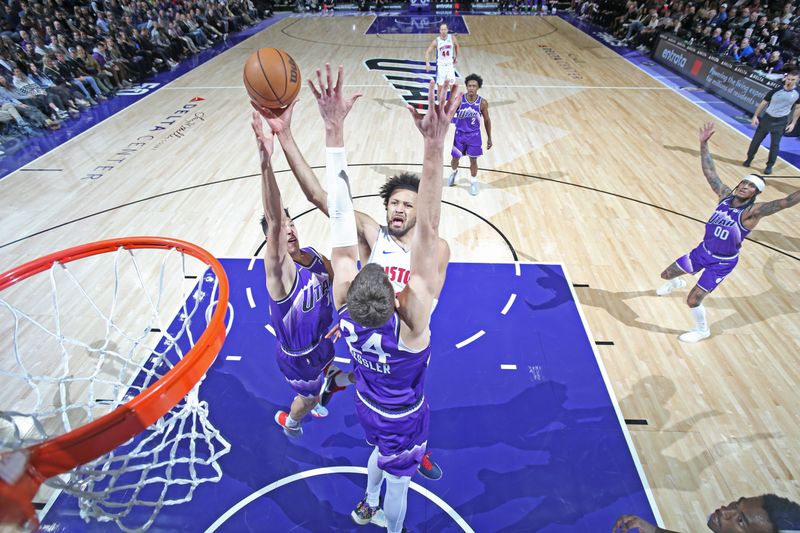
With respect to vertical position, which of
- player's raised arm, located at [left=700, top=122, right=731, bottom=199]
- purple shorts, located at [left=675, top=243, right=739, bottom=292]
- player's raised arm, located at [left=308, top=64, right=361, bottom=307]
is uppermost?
player's raised arm, located at [left=308, top=64, right=361, bottom=307]

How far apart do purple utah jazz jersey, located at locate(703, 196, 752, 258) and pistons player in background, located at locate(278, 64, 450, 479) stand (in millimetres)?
2693

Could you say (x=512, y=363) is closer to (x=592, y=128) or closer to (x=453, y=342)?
(x=453, y=342)

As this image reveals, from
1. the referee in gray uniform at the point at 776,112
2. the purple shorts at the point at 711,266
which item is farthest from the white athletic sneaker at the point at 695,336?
the referee in gray uniform at the point at 776,112

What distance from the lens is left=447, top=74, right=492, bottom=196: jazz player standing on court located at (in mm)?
6266

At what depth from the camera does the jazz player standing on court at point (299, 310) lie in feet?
9.33

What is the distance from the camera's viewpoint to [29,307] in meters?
4.98

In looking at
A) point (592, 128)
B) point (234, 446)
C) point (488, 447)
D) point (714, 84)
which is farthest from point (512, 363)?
point (714, 84)

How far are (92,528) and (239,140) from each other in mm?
7400

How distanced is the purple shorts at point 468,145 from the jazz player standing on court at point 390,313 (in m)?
4.69

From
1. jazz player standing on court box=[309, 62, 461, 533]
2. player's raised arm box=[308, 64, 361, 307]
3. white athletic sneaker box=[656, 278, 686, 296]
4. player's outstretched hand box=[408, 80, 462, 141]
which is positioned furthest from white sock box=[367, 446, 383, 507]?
white athletic sneaker box=[656, 278, 686, 296]

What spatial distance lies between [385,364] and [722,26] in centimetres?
1606

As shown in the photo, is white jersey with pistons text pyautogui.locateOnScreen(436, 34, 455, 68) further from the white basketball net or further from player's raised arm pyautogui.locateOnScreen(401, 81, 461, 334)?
player's raised arm pyautogui.locateOnScreen(401, 81, 461, 334)

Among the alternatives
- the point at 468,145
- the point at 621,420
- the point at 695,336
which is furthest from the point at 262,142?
the point at 468,145

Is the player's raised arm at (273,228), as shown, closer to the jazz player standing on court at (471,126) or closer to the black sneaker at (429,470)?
the black sneaker at (429,470)
